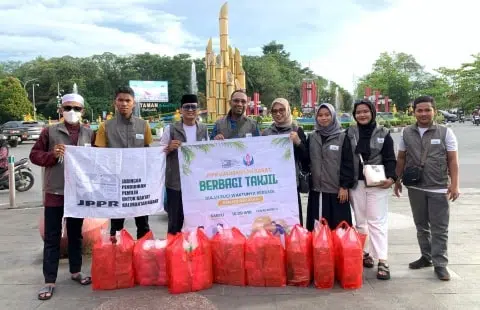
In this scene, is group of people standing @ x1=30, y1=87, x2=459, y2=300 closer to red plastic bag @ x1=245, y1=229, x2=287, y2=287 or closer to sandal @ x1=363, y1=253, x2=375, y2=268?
sandal @ x1=363, y1=253, x2=375, y2=268

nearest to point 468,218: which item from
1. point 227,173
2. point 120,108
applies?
point 227,173

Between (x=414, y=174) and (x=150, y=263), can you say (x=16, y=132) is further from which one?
(x=414, y=174)

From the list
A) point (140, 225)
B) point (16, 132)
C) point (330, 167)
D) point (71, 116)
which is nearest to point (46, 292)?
point (140, 225)

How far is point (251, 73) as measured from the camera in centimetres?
7256

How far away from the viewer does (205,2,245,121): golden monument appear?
993 inches

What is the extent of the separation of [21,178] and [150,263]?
779cm

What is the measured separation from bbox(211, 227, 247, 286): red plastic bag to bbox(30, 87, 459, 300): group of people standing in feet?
2.17

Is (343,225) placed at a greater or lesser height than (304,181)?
lesser

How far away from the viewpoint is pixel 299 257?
4.02 meters

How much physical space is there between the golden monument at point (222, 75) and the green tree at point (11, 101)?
3786cm

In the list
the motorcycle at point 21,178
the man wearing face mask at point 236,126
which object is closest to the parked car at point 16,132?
the motorcycle at point 21,178

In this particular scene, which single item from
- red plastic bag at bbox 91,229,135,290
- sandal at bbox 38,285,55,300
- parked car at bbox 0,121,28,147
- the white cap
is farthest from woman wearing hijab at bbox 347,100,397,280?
parked car at bbox 0,121,28,147

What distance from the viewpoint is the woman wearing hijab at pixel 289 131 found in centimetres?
443

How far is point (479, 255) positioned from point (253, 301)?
113 inches
